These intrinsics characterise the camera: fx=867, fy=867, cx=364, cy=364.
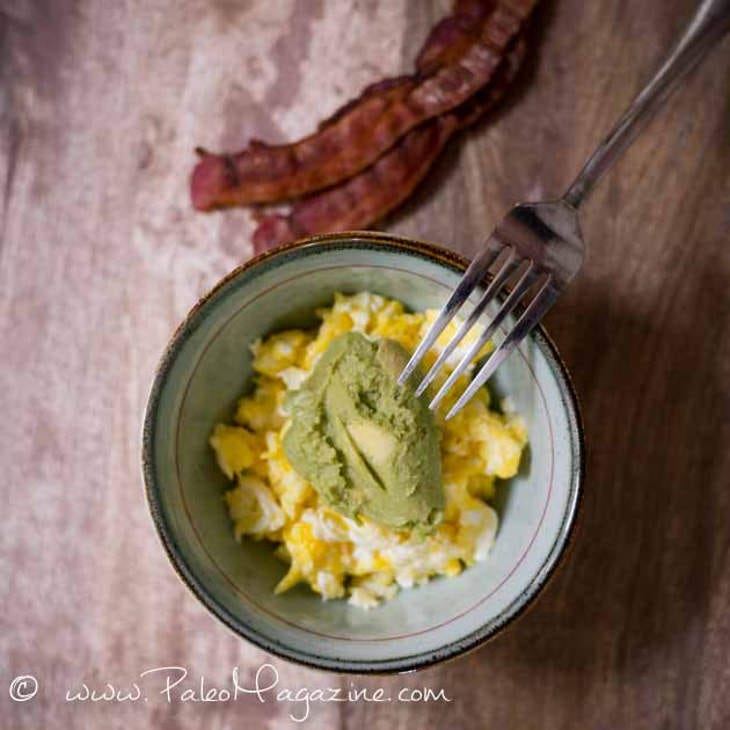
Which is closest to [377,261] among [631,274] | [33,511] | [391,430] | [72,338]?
[391,430]

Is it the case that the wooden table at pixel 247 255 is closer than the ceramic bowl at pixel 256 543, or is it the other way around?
the ceramic bowl at pixel 256 543

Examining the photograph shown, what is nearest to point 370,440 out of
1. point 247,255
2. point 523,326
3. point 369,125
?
point 523,326

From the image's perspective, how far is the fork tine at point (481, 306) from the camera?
1038 mm

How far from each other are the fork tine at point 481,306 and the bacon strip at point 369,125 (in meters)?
0.39

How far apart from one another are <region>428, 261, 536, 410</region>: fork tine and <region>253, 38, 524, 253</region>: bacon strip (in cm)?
34

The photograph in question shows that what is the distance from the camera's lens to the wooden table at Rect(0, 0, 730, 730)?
1341 mm

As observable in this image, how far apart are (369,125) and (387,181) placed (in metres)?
0.10

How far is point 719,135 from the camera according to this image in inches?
53.7

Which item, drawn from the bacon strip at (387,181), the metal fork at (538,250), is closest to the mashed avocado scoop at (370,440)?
the metal fork at (538,250)

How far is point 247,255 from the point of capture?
4.51ft

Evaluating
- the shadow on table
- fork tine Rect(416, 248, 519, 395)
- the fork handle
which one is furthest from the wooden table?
fork tine Rect(416, 248, 519, 395)

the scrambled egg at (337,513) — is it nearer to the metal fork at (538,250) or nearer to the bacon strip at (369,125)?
the metal fork at (538,250)

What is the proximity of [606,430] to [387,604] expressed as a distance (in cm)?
43

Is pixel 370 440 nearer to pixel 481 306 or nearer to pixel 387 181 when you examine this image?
pixel 481 306
